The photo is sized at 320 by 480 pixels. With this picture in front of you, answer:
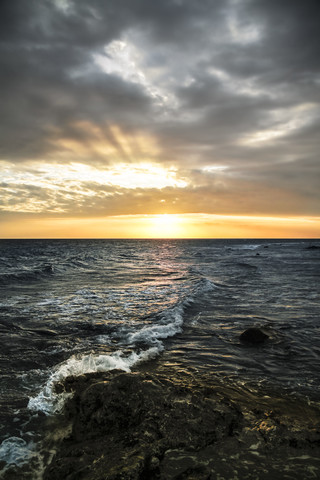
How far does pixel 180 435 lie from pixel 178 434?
0.10 feet

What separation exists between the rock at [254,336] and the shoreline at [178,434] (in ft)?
10.9

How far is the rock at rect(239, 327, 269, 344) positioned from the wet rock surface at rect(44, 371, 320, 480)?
11.3ft

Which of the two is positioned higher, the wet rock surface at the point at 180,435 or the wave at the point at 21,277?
the wet rock surface at the point at 180,435

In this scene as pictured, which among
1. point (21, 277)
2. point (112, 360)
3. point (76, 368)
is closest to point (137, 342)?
point (112, 360)

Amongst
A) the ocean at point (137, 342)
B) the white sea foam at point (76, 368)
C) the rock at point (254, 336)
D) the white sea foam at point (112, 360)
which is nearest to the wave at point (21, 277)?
the ocean at point (137, 342)

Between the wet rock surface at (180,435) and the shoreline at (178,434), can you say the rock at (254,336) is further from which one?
the wet rock surface at (180,435)

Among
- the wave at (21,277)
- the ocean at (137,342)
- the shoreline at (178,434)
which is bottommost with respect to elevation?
the wave at (21,277)

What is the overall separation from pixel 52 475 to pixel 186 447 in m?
1.80

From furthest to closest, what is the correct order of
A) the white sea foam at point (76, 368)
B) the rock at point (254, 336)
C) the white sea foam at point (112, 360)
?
the rock at point (254, 336)
the white sea foam at point (112, 360)
the white sea foam at point (76, 368)

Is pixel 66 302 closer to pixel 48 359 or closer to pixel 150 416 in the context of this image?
pixel 48 359

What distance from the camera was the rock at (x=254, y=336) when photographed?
28.2ft

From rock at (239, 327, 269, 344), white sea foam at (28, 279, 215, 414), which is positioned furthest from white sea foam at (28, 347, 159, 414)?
rock at (239, 327, 269, 344)

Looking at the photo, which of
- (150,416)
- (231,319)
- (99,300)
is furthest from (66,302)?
(150,416)

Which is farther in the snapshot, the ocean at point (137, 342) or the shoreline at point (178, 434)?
the ocean at point (137, 342)
